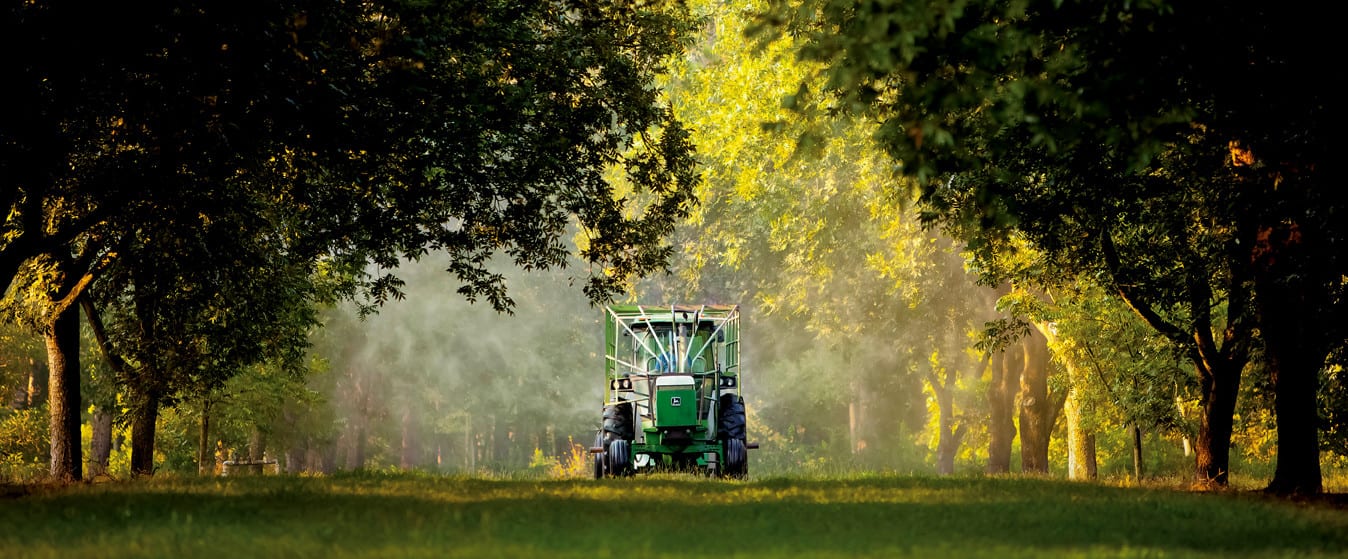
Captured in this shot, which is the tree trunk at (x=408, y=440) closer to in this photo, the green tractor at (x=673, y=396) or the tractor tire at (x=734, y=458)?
the green tractor at (x=673, y=396)

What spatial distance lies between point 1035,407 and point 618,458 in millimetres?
18732

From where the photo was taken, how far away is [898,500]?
16.9m

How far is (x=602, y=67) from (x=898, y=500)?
376 inches

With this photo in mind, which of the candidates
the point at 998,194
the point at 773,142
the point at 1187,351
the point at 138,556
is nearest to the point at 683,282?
the point at 773,142

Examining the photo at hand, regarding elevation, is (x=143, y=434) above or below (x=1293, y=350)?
below

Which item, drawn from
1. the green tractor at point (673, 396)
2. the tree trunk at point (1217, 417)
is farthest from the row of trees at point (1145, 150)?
the green tractor at point (673, 396)

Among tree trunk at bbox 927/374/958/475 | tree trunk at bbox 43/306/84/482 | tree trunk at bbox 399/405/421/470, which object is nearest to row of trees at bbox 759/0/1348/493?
tree trunk at bbox 43/306/84/482

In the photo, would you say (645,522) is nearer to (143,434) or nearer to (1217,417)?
(1217,417)

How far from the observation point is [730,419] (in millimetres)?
26391

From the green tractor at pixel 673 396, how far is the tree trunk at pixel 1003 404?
59.3 ft

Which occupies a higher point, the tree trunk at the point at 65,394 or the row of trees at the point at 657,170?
the row of trees at the point at 657,170

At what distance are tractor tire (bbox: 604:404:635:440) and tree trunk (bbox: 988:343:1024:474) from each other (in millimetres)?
20076

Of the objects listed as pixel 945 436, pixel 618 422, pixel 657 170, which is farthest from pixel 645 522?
pixel 945 436

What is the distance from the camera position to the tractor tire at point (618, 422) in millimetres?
26203
